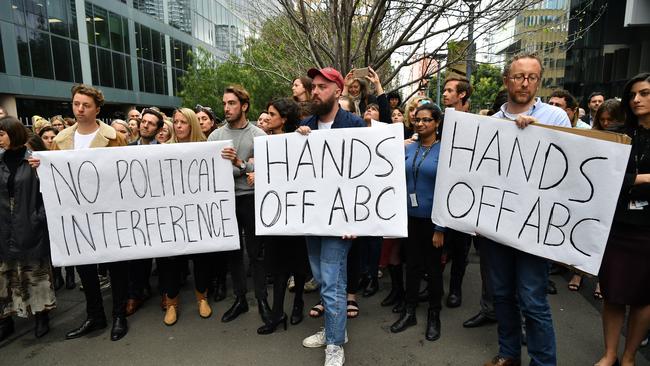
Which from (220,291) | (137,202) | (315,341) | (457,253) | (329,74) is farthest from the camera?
(220,291)

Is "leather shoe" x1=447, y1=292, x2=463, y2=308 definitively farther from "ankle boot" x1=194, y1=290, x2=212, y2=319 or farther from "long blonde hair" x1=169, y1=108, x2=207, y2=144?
"long blonde hair" x1=169, y1=108, x2=207, y2=144

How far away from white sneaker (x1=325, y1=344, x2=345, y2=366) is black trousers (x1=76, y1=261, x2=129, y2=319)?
191 centimetres

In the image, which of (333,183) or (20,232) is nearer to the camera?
(333,183)

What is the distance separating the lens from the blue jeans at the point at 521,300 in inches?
99.0

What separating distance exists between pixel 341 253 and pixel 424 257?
0.86 meters

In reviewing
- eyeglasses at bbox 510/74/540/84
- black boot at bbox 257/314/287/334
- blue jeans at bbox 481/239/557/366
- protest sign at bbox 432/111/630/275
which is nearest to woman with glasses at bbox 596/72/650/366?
protest sign at bbox 432/111/630/275

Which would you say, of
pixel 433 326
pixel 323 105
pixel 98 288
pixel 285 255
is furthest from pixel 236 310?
pixel 323 105

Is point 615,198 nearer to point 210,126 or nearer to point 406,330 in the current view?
point 406,330

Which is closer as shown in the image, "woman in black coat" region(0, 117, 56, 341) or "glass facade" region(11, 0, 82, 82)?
"woman in black coat" region(0, 117, 56, 341)

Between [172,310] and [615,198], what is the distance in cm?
350

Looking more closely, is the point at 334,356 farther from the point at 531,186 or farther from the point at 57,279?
the point at 57,279

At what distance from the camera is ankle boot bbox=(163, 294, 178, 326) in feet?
12.2

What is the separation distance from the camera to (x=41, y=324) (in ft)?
11.7

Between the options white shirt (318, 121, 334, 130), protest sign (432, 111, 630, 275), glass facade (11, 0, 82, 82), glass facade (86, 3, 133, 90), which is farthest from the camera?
glass facade (86, 3, 133, 90)
